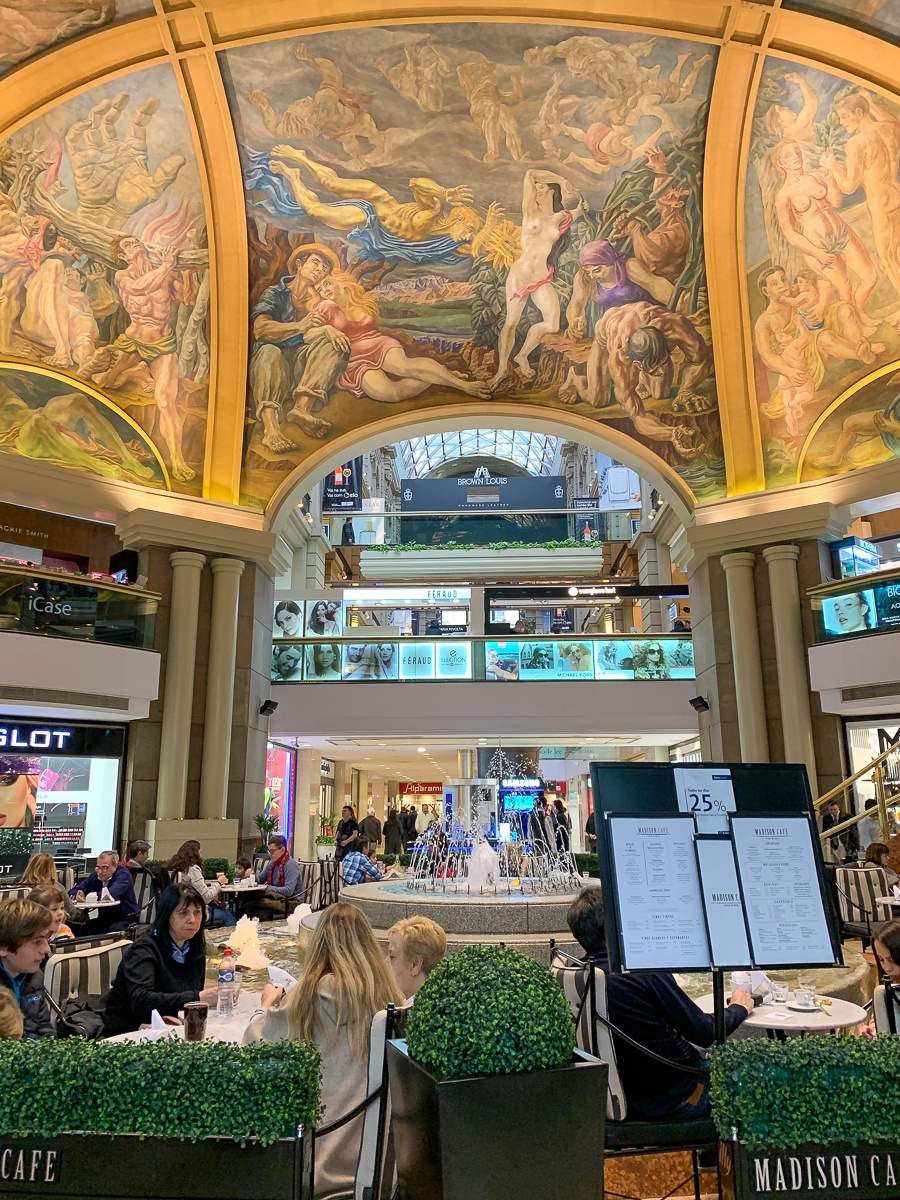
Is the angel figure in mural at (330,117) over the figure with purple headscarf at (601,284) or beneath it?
over

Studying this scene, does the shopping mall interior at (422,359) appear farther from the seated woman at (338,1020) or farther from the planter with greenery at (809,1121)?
the planter with greenery at (809,1121)

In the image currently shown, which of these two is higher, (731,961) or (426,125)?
(426,125)

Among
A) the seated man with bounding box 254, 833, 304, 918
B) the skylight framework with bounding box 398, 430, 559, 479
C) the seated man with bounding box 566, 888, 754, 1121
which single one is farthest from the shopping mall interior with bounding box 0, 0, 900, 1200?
the skylight framework with bounding box 398, 430, 559, 479

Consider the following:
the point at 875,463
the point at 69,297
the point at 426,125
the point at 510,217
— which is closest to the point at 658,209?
the point at 510,217

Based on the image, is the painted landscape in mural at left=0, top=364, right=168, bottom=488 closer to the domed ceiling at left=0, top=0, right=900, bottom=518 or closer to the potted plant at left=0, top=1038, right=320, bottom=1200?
the domed ceiling at left=0, top=0, right=900, bottom=518

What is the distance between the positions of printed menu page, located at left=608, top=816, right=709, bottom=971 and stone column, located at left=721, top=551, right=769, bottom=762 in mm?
10723

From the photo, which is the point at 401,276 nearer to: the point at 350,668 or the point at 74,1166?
the point at 350,668

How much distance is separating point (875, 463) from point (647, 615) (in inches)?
384

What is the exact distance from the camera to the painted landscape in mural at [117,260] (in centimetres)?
1095

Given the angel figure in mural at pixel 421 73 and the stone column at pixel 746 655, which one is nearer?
the angel figure in mural at pixel 421 73

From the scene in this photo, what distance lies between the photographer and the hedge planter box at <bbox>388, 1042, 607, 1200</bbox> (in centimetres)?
209

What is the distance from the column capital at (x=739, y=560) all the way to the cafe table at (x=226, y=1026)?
11200 mm

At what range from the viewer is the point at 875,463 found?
12.6m

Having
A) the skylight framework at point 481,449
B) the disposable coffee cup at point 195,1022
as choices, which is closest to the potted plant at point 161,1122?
the disposable coffee cup at point 195,1022
